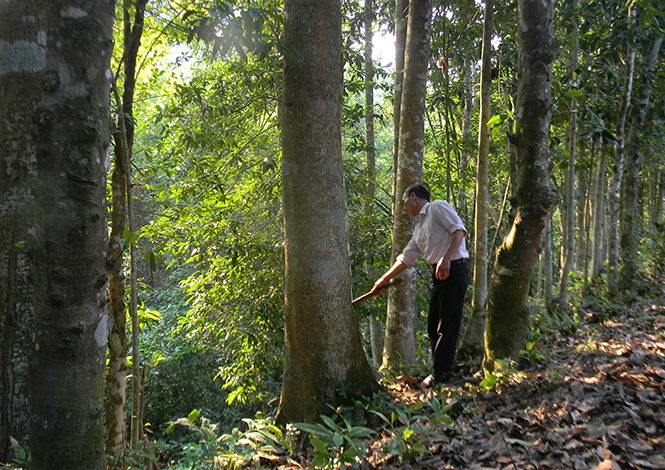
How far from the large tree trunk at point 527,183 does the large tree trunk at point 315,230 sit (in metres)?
1.23

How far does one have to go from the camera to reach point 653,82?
24.6ft

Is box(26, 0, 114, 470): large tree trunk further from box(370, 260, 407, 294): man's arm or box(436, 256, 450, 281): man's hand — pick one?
box(436, 256, 450, 281): man's hand

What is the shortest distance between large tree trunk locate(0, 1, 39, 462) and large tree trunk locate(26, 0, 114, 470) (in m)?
1.36

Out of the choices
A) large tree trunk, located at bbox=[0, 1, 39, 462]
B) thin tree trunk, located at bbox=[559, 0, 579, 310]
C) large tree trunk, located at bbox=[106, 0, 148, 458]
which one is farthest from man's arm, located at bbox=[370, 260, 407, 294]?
thin tree trunk, located at bbox=[559, 0, 579, 310]

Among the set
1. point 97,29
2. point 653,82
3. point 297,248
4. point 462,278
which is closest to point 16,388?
point 297,248

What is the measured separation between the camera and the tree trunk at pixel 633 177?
751cm

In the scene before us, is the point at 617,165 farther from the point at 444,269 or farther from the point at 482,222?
the point at 444,269

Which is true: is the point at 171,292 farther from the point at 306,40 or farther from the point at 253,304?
the point at 306,40

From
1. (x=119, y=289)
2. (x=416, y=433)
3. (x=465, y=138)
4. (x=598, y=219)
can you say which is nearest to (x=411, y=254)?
(x=416, y=433)

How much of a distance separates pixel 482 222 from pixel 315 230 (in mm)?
2344

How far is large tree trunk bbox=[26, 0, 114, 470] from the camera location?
63.7 inches

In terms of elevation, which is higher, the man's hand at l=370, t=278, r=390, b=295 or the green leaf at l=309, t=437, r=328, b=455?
the man's hand at l=370, t=278, r=390, b=295

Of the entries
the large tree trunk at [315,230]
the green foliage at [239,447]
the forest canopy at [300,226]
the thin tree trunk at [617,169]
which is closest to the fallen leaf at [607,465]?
the forest canopy at [300,226]

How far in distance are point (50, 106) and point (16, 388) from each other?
2.15 meters
